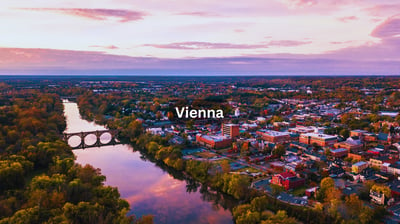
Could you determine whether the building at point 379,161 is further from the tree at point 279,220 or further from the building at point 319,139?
the tree at point 279,220

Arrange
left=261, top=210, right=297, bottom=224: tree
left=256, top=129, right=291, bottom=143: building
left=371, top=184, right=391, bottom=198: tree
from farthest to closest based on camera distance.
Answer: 1. left=256, top=129, right=291, bottom=143: building
2. left=371, top=184, right=391, bottom=198: tree
3. left=261, top=210, right=297, bottom=224: tree

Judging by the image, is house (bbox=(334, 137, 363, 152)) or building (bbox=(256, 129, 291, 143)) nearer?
house (bbox=(334, 137, 363, 152))

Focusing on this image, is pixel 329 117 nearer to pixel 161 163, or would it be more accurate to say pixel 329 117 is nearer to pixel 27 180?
pixel 161 163

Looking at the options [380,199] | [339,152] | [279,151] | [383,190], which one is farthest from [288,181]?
[339,152]

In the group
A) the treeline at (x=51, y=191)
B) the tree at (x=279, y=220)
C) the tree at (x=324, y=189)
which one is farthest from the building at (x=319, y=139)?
the treeline at (x=51, y=191)

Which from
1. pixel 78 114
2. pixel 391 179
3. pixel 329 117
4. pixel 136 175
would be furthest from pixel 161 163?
pixel 78 114

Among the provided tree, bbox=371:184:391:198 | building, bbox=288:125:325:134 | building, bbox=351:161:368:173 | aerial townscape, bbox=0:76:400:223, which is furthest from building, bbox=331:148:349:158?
tree, bbox=371:184:391:198

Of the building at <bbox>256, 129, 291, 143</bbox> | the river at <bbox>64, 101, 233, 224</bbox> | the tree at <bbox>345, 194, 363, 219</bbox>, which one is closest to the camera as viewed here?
the tree at <bbox>345, 194, 363, 219</bbox>

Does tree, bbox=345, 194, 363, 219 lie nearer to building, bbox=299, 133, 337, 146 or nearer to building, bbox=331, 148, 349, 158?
building, bbox=331, 148, 349, 158
